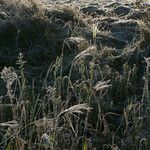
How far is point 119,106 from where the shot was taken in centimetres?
446

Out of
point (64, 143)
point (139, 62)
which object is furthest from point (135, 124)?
point (139, 62)

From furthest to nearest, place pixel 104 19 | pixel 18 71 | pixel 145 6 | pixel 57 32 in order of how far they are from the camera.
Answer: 1. pixel 145 6
2. pixel 104 19
3. pixel 57 32
4. pixel 18 71

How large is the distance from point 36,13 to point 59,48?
97 centimetres

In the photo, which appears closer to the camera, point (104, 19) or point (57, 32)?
point (57, 32)

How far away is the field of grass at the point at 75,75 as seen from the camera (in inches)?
137

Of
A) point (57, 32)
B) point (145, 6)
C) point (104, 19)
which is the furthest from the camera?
point (145, 6)

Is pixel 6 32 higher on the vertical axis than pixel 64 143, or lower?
higher

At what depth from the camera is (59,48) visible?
231 inches

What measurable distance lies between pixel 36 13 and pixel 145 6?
70.7 inches

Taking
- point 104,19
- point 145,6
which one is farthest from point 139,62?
point 145,6

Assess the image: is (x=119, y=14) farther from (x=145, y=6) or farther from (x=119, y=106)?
(x=119, y=106)

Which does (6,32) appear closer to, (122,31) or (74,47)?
(74,47)

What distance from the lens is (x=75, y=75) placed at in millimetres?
4938

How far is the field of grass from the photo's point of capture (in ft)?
11.4
